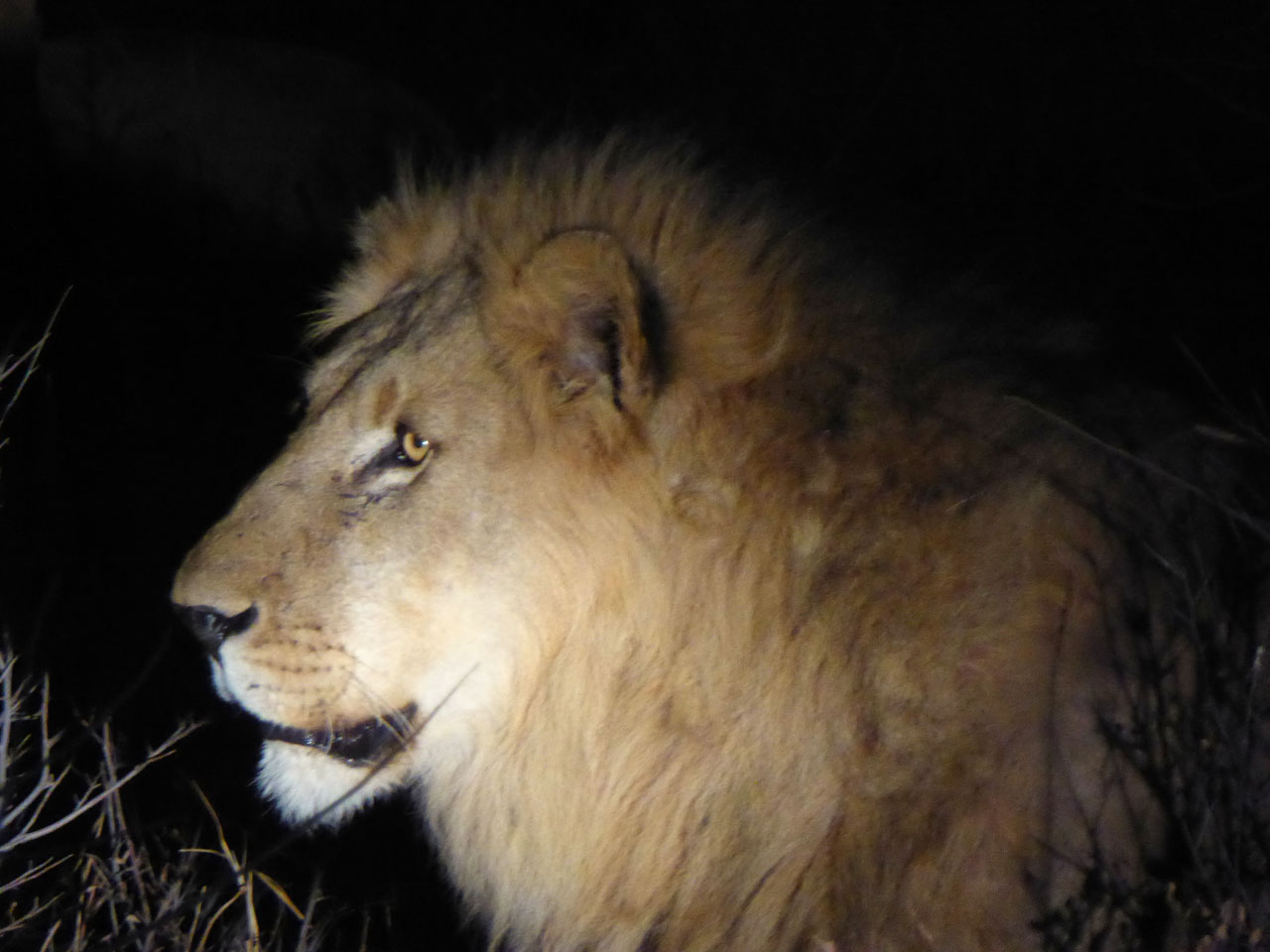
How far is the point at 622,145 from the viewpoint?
262 centimetres

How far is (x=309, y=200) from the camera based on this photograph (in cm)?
591

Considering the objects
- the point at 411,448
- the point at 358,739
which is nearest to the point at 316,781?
the point at 358,739

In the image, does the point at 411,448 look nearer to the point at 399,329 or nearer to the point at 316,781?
the point at 399,329

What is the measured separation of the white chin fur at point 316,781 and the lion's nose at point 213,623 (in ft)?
0.83

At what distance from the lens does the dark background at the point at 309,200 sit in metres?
4.48

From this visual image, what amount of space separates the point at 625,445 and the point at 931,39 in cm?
547

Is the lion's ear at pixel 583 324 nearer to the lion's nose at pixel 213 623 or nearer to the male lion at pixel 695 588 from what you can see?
the male lion at pixel 695 588

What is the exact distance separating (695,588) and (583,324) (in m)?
0.48

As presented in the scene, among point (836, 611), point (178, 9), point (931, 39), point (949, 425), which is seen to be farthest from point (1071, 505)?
point (178, 9)

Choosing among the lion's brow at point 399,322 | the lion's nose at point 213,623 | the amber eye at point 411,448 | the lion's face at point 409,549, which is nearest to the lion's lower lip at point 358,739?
the lion's face at point 409,549

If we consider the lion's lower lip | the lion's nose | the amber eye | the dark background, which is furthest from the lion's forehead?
the dark background

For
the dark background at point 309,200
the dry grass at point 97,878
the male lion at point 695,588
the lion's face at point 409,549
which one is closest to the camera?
the male lion at point 695,588

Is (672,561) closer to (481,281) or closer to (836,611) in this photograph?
(836,611)

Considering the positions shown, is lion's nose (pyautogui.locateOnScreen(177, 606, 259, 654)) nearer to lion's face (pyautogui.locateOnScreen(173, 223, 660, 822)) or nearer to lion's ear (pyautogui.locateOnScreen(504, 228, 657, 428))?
lion's face (pyautogui.locateOnScreen(173, 223, 660, 822))
